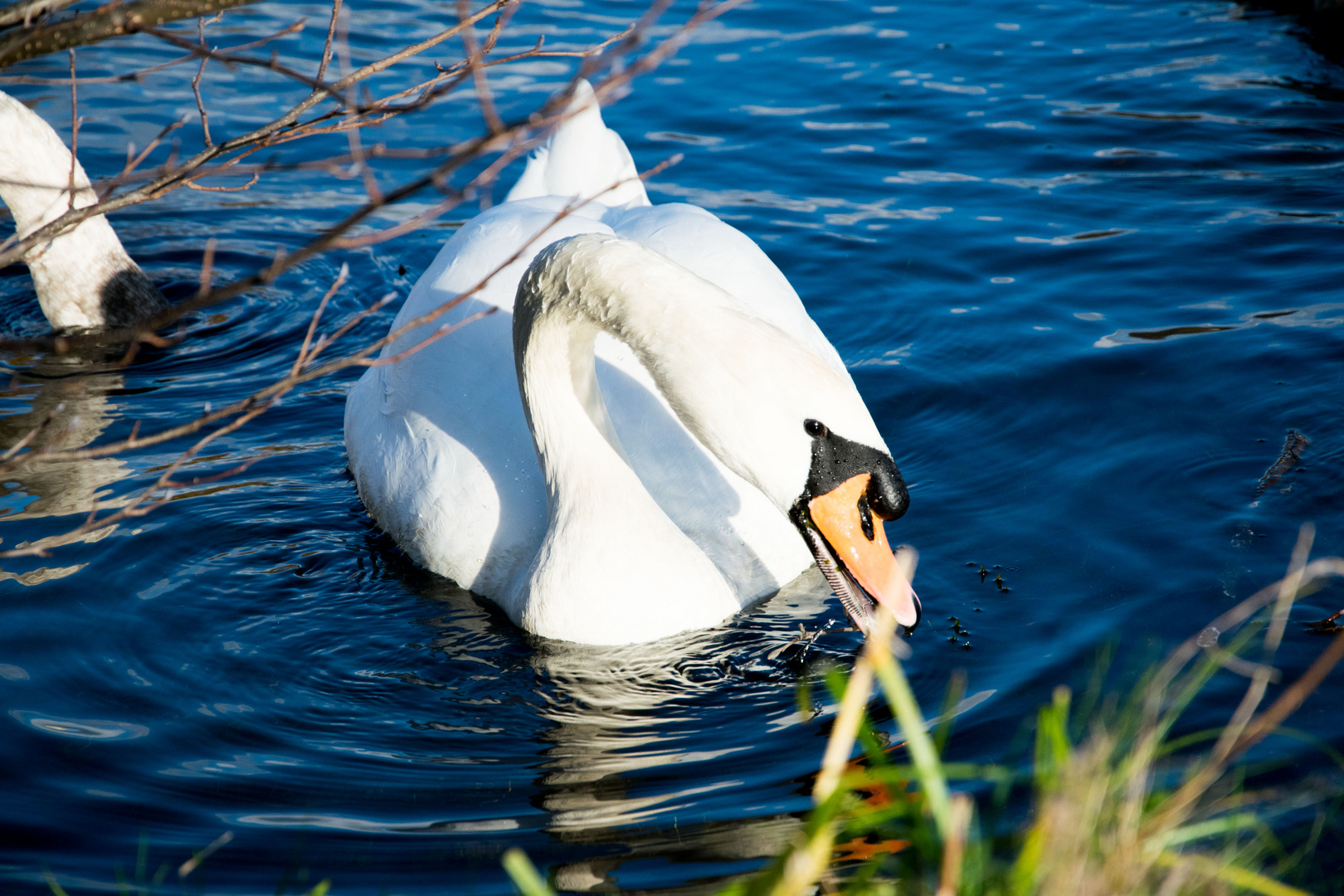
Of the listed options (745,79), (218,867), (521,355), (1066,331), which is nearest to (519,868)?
(218,867)

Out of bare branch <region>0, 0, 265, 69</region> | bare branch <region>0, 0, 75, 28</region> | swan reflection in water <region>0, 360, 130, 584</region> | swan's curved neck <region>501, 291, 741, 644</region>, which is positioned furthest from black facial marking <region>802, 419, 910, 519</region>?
swan reflection in water <region>0, 360, 130, 584</region>

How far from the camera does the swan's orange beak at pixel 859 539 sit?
383 centimetres

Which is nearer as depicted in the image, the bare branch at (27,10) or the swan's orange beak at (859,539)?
the bare branch at (27,10)

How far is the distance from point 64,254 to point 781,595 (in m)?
4.45

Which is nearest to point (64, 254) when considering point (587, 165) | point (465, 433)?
point (587, 165)

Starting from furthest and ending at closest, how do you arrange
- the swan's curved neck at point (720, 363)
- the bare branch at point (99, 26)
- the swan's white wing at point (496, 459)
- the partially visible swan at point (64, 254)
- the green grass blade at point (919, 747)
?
the partially visible swan at point (64, 254)
the swan's white wing at point (496, 459)
the swan's curved neck at point (720, 363)
the bare branch at point (99, 26)
the green grass blade at point (919, 747)

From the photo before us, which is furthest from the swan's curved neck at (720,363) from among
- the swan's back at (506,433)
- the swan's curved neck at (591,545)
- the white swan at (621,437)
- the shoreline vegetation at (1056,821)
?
the shoreline vegetation at (1056,821)

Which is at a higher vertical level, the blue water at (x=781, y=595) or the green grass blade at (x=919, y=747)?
the green grass blade at (x=919, y=747)

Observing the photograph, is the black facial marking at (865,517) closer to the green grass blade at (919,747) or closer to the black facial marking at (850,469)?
the black facial marking at (850,469)

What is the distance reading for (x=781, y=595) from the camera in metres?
4.97

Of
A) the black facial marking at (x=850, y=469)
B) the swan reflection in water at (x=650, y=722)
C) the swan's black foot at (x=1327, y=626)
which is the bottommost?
the swan's black foot at (x=1327, y=626)

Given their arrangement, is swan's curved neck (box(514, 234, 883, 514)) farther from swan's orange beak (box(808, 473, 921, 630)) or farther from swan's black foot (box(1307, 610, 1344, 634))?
swan's black foot (box(1307, 610, 1344, 634))

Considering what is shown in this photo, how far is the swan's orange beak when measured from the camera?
3830mm

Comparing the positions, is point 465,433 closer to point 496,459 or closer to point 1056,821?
point 496,459
